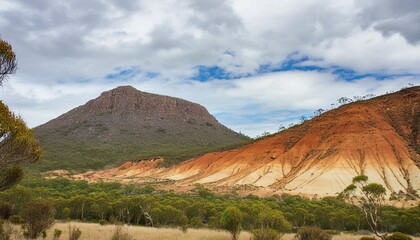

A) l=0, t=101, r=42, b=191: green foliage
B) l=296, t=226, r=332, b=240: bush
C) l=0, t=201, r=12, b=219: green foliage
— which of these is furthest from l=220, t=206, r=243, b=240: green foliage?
l=0, t=201, r=12, b=219: green foliage

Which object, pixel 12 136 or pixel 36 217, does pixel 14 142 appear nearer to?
pixel 12 136

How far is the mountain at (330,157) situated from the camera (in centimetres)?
7262

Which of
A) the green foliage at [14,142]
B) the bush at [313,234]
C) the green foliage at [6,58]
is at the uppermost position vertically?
the green foliage at [6,58]

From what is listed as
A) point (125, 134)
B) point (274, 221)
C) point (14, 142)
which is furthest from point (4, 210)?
point (125, 134)

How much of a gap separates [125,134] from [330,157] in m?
97.5

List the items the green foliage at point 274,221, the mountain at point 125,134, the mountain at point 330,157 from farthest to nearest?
the mountain at point 125,134 < the mountain at point 330,157 < the green foliage at point 274,221

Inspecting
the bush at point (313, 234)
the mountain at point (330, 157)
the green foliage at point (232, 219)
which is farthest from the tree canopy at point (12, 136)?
the mountain at point (330, 157)

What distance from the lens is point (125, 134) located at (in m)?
158

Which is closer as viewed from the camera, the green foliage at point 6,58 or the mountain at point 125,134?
the green foliage at point 6,58

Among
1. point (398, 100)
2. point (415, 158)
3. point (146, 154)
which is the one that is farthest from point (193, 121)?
point (415, 158)

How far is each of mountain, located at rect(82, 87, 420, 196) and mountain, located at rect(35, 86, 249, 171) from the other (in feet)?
65.5

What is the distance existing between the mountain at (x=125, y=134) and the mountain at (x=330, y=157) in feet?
65.5

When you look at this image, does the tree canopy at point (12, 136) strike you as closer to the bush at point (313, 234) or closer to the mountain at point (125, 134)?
the bush at point (313, 234)

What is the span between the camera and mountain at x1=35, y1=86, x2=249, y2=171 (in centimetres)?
12783
